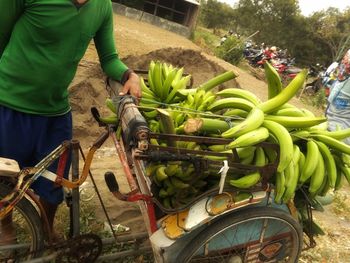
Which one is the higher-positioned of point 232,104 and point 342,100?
point 232,104

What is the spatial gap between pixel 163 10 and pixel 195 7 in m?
1.85

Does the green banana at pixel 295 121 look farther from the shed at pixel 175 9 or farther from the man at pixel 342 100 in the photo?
the shed at pixel 175 9

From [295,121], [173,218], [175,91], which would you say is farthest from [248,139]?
[175,91]

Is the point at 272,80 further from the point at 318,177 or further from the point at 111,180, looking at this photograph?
the point at 111,180

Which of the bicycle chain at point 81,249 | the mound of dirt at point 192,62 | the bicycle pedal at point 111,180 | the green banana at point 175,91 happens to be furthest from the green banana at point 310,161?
the mound of dirt at point 192,62

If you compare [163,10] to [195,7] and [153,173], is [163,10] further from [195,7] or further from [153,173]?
[153,173]

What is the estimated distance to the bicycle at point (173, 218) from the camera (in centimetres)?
215

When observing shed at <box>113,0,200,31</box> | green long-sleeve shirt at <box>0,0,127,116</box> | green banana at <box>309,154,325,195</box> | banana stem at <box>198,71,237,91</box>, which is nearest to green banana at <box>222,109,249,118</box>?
banana stem at <box>198,71,237,91</box>

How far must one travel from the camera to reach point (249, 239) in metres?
2.59

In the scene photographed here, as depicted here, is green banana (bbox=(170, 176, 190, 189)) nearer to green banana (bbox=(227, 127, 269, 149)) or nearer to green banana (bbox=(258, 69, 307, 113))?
green banana (bbox=(227, 127, 269, 149))

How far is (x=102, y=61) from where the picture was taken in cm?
275

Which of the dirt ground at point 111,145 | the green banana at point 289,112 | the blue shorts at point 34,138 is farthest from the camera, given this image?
the dirt ground at point 111,145

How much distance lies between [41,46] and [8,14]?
0.23 m

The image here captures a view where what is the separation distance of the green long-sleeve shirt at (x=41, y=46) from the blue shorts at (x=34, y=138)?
0.07m
